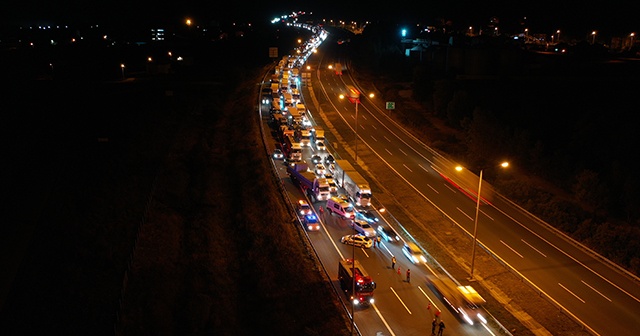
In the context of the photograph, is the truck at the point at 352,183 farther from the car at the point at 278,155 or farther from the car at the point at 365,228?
the car at the point at 278,155

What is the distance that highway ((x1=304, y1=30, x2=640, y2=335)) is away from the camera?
83.1 feet

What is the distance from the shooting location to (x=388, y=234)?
104ft

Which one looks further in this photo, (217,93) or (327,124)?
(217,93)

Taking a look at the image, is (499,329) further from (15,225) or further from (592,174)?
(15,225)

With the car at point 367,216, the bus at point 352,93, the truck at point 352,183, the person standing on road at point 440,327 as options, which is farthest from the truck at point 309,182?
the bus at point 352,93

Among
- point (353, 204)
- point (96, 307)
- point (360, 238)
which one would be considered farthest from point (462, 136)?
point (96, 307)

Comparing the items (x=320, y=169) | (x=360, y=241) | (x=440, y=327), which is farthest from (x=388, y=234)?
(x=320, y=169)

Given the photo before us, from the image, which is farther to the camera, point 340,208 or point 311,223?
point 340,208

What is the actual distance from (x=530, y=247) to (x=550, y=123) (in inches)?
1292

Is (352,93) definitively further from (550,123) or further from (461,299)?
(461,299)

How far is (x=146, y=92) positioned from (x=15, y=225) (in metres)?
39.8

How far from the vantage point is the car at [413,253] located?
94.4 ft

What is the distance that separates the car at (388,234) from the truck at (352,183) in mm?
4127

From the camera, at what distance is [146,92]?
7569 centimetres
